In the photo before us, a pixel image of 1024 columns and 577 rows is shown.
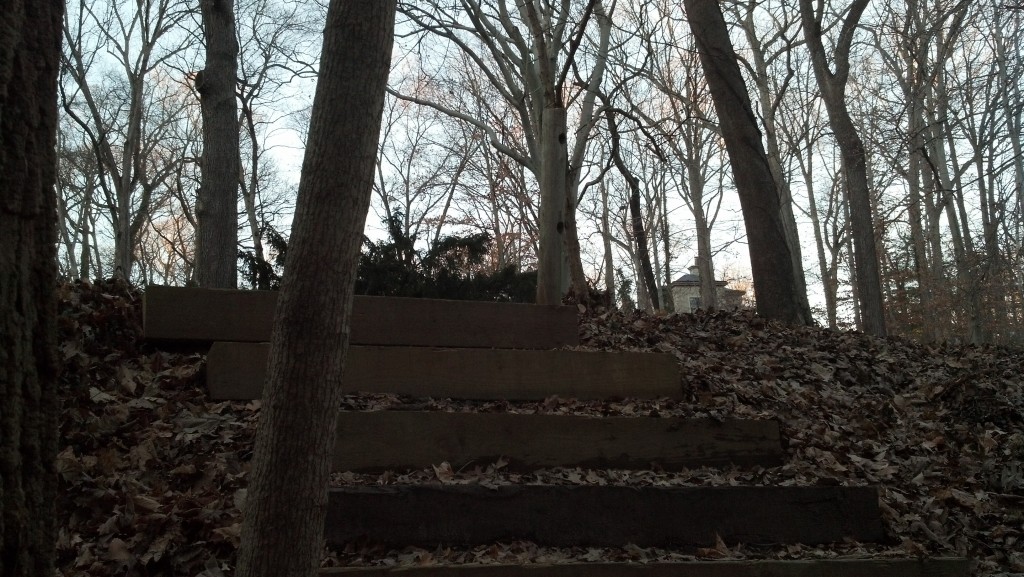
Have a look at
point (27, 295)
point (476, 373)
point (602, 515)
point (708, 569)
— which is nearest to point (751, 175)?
point (476, 373)

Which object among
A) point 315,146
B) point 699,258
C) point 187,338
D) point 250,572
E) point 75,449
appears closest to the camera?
point 250,572

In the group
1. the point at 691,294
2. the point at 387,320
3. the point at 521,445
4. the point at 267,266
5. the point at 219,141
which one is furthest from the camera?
the point at 691,294

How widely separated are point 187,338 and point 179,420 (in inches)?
36.1

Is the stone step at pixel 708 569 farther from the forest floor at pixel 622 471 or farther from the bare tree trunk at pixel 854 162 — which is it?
the bare tree trunk at pixel 854 162

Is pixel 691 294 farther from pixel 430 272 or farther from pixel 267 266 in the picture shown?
pixel 267 266

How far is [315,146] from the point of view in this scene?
2.76 m

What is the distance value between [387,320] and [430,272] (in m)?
2.76

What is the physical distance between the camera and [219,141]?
9.23 meters

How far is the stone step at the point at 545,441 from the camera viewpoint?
13.7 ft

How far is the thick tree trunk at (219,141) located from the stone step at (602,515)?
6.16 m

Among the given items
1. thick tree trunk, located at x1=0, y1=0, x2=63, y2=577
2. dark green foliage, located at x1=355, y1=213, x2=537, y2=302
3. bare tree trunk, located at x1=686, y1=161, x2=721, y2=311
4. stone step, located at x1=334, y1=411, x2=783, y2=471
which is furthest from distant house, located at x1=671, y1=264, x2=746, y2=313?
thick tree trunk, located at x1=0, y1=0, x2=63, y2=577

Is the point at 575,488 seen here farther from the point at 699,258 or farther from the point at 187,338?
the point at 699,258

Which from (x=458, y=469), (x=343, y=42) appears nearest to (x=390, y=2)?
(x=343, y=42)

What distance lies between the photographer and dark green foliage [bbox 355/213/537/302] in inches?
292
